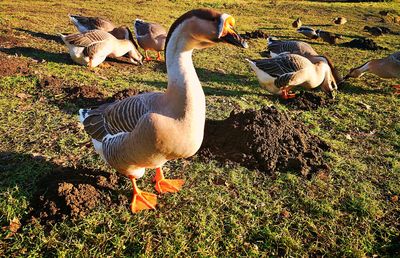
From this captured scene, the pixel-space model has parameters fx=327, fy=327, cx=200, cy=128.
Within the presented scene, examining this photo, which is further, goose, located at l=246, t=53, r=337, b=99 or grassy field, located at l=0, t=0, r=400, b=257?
goose, located at l=246, t=53, r=337, b=99

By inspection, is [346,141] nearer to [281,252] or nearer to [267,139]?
[267,139]

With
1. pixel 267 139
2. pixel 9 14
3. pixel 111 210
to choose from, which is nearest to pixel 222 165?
pixel 267 139

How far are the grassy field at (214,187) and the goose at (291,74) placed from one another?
0.93 feet

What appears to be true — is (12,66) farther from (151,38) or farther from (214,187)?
(214,187)

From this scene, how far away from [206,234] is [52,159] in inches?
84.8

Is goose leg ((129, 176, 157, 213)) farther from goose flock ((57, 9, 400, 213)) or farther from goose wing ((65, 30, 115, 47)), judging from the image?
goose wing ((65, 30, 115, 47))

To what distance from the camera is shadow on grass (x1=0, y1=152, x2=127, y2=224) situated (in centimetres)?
319

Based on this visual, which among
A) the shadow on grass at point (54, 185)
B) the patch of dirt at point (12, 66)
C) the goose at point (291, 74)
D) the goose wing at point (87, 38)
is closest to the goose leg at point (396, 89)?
the goose at point (291, 74)

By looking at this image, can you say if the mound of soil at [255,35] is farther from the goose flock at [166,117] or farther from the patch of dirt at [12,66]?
the goose flock at [166,117]

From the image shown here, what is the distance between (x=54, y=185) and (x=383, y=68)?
295 inches

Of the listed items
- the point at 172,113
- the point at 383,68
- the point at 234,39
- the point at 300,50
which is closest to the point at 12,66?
the point at 172,113

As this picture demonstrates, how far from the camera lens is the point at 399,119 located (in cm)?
591

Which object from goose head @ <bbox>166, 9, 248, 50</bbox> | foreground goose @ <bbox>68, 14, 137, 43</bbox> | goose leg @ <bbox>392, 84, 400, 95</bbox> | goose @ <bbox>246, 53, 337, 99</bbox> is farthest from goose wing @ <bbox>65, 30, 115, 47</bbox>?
goose leg @ <bbox>392, 84, 400, 95</bbox>

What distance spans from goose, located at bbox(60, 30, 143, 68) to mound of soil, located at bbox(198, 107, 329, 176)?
3.82 meters
